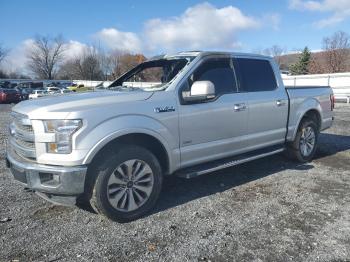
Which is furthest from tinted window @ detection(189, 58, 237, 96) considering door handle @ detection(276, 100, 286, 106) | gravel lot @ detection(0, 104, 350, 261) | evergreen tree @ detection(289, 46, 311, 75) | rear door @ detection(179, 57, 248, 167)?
evergreen tree @ detection(289, 46, 311, 75)

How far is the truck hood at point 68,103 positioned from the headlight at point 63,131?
0.24 feet

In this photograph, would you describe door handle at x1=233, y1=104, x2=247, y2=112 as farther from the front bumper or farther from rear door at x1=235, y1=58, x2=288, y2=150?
the front bumper

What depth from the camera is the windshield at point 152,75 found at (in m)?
4.93

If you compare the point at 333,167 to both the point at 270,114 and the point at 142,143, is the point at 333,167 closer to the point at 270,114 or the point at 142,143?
the point at 270,114

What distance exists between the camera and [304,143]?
683cm

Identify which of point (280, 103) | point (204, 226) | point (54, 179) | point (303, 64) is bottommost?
point (204, 226)

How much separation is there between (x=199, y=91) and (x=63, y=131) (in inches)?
67.9

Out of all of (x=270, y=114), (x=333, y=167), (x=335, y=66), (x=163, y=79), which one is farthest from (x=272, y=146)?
(x=335, y=66)

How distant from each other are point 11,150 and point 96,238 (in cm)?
161

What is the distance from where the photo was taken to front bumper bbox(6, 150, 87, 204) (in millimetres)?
3699

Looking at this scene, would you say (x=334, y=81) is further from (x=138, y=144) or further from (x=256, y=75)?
(x=138, y=144)

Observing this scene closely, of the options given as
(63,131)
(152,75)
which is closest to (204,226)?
(63,131)

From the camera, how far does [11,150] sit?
173 inches

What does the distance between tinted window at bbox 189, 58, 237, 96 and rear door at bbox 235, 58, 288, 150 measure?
17 centimetres
